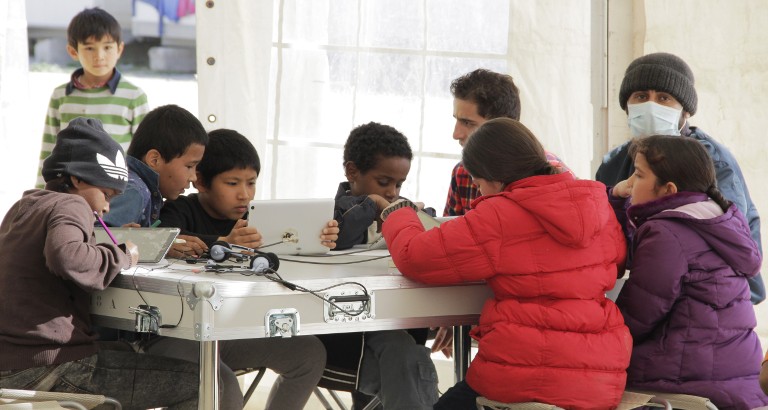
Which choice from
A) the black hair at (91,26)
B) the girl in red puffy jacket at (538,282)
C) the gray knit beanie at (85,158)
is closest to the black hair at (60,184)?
the gray knit beanie at (85,158)

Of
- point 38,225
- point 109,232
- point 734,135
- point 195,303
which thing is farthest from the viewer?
point 734,135

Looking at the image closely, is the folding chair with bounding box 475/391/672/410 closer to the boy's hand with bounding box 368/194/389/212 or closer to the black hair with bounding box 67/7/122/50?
the boy's hand with bounding box 368/194/389/212

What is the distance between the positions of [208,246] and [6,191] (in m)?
2.03

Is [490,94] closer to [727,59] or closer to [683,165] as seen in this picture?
[683,165]

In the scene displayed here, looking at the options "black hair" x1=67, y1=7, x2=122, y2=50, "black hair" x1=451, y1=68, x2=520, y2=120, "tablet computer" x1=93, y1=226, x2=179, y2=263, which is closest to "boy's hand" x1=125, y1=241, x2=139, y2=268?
"tablet computer" x1=93, y1=226, x2=179, y2=263

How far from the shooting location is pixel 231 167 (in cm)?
329

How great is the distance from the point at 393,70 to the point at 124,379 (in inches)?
89.7

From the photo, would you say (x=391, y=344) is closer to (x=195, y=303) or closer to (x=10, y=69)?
(x=195, y=303)

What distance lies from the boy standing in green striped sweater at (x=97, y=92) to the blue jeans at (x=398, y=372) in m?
2.11

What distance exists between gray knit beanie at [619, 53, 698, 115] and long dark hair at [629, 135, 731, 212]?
55 centimetres

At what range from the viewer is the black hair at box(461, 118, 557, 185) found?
8.29 ft

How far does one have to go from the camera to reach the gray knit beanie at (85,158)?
2.52 m

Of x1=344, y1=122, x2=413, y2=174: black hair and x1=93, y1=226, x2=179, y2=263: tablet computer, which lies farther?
x1=344, y1=122, x2=413, y2=174: black hair

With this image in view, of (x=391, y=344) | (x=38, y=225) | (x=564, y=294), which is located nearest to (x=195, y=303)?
(x=38, y=225)
